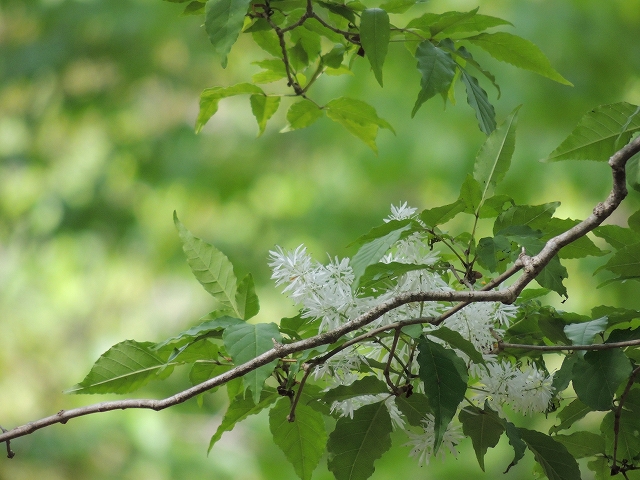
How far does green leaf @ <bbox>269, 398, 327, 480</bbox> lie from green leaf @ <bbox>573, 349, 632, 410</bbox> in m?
0.15

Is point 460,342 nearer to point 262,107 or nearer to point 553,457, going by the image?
point 553,457

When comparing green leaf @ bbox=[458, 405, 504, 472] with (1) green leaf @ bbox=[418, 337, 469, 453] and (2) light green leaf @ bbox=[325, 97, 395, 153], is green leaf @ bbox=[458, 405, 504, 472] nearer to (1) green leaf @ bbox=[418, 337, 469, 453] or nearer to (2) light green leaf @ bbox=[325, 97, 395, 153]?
(1) green leaf @ bbox=[418, 337, 469, 453]

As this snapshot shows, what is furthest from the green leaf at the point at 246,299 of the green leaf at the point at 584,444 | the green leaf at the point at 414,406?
the green leaf at the point at 584,444

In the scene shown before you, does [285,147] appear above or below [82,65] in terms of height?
below

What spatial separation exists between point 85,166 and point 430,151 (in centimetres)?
128

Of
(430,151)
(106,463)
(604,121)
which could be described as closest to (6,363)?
(106,463)

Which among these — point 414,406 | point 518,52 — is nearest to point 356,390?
point 414,406

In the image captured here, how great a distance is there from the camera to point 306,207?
2092 millimetres

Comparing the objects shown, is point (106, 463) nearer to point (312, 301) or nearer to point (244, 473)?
point (244, 473)

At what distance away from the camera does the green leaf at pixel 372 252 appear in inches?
12.6

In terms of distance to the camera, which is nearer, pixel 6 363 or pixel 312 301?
pixel 312 301

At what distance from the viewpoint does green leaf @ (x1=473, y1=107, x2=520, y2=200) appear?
38cm

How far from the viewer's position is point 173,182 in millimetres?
2215

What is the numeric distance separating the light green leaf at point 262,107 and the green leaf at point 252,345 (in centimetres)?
26
